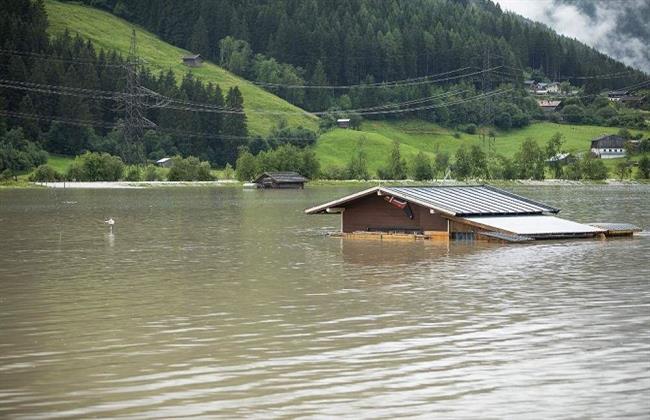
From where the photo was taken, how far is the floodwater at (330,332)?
866 inches

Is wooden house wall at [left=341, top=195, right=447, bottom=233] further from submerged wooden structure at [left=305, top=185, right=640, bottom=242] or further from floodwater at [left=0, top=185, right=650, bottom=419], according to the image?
floodwater at [left=0, top=185, right=650, bottom=419]

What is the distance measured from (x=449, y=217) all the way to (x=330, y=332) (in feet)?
107

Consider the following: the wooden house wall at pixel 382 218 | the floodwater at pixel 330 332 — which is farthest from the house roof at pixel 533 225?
the floodwater at pixel 330 332

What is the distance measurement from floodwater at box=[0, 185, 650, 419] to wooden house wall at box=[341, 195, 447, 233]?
5.52 metres

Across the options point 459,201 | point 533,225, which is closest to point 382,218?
point 459,201

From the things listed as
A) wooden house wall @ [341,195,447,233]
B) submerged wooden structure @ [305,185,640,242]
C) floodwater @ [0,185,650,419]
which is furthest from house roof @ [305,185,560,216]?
floodwater @ [0,185,650,419]

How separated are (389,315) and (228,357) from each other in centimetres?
737

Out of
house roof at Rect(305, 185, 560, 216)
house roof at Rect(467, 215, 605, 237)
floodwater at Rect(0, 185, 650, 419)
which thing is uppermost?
house roof at Rect(305, 185, 560, 216)

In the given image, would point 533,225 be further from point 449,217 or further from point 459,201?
point 449,217

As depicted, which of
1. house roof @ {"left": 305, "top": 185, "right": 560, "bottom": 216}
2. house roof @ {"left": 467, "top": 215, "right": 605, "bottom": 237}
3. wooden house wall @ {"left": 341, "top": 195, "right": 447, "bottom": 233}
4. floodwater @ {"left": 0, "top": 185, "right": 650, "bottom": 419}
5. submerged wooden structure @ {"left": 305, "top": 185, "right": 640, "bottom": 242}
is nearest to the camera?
floodwater @ {"left": 0, "top": 185, "right": 650, "bottom": 419}

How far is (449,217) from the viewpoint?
6162 cm

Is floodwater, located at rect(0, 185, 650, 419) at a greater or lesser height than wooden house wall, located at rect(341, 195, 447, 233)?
lesser

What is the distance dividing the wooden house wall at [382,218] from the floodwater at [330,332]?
552 cm

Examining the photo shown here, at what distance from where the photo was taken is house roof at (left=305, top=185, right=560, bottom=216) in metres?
62.1
